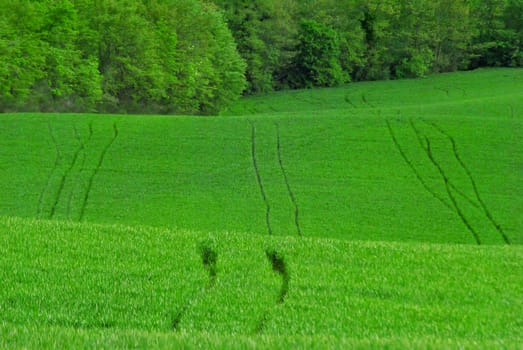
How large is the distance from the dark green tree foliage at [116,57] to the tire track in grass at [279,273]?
122 feet

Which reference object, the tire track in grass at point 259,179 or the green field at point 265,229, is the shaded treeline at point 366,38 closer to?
the green field at point 265,229

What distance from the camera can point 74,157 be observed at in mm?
33812

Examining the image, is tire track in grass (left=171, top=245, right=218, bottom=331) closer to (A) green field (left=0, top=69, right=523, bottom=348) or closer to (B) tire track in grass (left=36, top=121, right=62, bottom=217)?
(A) green field (left=0, top=69, right=523, bottom=348)

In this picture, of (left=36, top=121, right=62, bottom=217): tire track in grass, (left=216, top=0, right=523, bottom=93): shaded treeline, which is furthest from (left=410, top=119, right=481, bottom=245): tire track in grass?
(left=216, top=0, right=523, bottom=93): shaded treeline

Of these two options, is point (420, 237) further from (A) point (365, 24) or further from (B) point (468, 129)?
(A) point (365, 24)

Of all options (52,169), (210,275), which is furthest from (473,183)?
(210,275)

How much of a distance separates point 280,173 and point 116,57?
92.6 ft

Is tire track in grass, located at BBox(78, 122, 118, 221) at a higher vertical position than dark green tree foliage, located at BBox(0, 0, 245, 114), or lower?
higher

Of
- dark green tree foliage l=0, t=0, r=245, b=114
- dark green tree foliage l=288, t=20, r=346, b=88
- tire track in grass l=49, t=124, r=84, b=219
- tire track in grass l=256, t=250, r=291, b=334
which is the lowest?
dark green tree foliage l=288, t=20, r=346, b=88

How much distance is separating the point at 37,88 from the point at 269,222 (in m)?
30.9

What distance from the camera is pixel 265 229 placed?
26.2 meters

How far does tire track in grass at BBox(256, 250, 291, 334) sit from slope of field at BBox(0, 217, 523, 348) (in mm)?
30

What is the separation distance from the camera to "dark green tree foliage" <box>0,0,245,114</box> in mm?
46812

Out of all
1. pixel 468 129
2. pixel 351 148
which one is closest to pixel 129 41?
pixel 351 148
